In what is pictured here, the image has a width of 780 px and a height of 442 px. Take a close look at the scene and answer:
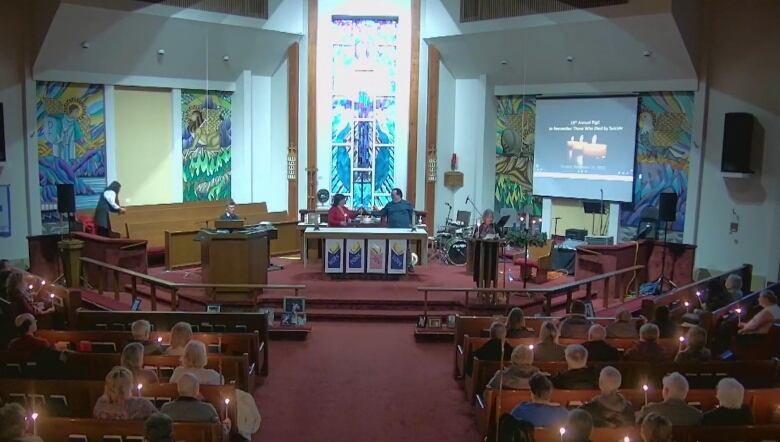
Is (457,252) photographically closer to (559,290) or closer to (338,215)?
(338,215)

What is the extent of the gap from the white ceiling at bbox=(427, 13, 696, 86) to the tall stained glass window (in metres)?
1.27

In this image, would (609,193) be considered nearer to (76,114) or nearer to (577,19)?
(577,19)

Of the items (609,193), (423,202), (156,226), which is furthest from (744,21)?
(156,226)

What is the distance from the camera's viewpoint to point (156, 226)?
1328 centimetres

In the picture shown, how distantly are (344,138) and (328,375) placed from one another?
9.28 m

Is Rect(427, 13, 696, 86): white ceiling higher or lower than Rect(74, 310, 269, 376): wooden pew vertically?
higher

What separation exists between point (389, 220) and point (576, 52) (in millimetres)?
4960

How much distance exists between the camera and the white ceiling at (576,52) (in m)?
12.5

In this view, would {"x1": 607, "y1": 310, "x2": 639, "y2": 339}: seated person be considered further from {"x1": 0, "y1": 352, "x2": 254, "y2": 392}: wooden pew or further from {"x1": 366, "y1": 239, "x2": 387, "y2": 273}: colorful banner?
{"x1": 366, "y1": 239, "x2": 387, "y2": 273}: colorful banner

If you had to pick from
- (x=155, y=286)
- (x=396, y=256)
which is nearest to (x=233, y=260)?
(x=155, y=286)

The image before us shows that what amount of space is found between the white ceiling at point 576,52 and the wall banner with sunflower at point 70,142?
694 cm

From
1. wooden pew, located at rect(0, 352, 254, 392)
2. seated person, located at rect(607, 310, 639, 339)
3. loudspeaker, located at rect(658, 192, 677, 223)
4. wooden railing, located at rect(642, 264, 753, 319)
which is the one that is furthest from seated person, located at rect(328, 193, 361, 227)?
wooden pew, located at rect(0, 352, 254, 392)

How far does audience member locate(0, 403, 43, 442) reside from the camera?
3.92m

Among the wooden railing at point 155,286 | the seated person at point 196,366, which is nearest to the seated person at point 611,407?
the seated person at point 196,366
